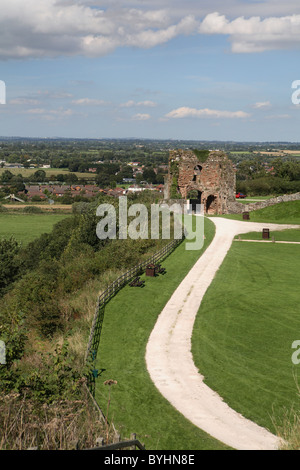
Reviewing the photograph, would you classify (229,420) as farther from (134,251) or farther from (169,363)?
(134,251)

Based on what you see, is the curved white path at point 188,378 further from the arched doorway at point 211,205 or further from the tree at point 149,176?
the tree at point 149,176

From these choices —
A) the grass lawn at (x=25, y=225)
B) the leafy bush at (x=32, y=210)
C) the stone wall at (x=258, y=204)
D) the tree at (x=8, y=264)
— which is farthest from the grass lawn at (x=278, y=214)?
the leafy bush at (x=32, y=210)

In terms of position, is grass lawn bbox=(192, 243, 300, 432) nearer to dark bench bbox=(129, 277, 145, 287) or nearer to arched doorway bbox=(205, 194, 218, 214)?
dark bench bbox=(129, 277, 145, 287)

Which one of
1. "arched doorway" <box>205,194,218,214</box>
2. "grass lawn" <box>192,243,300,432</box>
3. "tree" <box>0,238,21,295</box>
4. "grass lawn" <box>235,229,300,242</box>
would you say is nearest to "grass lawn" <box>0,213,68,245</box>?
"tree" <box>0,238,21,295</box>

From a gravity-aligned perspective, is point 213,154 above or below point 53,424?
above

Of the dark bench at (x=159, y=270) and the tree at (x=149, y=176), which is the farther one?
the tree at (x=149, y=176)
